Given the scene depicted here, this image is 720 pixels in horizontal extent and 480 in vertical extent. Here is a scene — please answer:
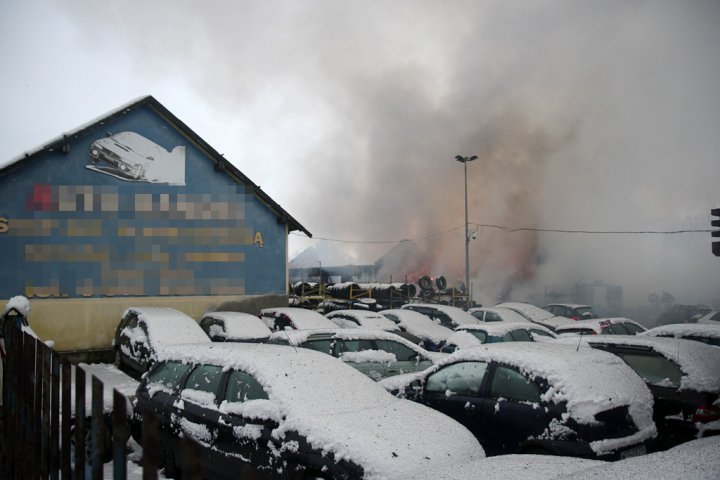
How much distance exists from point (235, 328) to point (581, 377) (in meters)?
8.00

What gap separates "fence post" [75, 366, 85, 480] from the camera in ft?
7.95

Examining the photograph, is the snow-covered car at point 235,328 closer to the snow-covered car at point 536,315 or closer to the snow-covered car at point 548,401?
the snow-covered car at point 548,401

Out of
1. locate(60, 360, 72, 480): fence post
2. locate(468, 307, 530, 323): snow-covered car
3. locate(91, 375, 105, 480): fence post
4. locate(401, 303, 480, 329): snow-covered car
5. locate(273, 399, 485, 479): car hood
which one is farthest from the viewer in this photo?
locate(468, 307, 530, 323): snow-covered car

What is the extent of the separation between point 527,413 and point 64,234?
1255 centimetres

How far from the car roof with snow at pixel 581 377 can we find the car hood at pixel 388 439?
3.64 feet

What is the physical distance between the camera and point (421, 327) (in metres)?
13.6

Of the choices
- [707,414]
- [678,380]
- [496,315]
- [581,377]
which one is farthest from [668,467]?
[496,315]

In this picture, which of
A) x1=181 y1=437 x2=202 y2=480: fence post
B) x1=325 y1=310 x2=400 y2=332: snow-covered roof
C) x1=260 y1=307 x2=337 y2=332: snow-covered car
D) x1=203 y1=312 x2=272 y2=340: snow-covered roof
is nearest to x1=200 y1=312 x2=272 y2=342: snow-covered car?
x1=203 y1=312 x2=272 y2=340: snow-covered roof

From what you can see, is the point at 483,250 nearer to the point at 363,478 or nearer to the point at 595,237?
the point at 595,237

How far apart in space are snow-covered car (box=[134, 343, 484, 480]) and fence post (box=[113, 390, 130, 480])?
182 cm

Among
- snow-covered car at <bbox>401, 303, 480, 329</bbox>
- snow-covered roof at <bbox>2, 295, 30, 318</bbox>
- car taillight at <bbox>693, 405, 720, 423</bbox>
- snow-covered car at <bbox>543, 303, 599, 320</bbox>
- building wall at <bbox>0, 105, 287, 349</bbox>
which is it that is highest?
building wall at <bbox>0, 105, 287, 349</bbox>

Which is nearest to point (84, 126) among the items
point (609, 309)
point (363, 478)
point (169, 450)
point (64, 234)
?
point (64, 234)

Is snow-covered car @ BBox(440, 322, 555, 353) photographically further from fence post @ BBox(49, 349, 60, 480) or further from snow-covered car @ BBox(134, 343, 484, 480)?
fence post @ BBox(49, 349, 60, 480)

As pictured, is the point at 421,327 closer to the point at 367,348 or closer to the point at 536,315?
the point at 367,348
